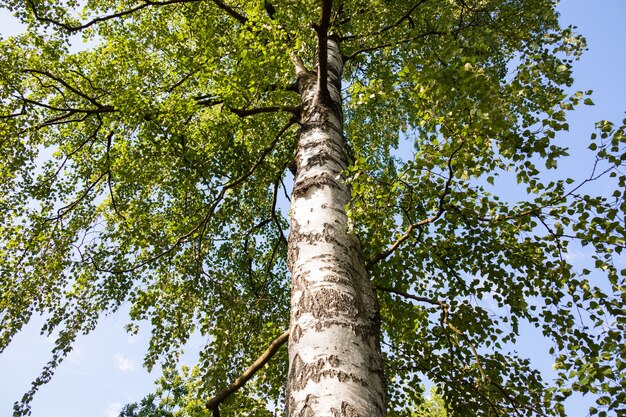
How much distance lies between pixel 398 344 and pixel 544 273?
6.84ft

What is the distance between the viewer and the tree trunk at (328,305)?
2.03m

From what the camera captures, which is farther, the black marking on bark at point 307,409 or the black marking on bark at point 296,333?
the black marking on bark at point 296,333

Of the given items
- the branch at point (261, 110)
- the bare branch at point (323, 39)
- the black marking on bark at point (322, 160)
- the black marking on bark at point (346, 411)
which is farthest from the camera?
the branch at point (261, 110)

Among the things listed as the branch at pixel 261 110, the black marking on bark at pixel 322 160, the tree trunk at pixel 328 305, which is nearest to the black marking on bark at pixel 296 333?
the tree trunk at pixel 328 305

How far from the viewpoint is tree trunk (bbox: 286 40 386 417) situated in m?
2.03

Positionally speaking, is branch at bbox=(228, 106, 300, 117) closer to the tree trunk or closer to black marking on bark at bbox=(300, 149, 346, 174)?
the tree trunk

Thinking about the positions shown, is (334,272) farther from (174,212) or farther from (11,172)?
(11,172)

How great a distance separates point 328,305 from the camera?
8.07 feet

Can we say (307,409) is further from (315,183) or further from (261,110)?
(261,110)

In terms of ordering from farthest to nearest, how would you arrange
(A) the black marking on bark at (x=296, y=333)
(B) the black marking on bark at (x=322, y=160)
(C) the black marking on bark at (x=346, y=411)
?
(B) the black marking on bark at (x=322, y=160), (A) the black marking on bark at (x=296, y=333), (C) the black marking on bark at (x=346, y=411)

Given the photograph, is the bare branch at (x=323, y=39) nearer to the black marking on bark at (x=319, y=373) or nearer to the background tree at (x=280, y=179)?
the background tree at (x=280, y=179)

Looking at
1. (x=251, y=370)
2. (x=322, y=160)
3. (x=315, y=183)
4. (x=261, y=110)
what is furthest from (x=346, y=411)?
(x=261, y=110)

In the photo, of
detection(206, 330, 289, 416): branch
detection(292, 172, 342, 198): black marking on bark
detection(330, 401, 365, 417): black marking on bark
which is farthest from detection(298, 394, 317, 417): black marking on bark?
detection(292, 172, 342, 198): black marking on bark

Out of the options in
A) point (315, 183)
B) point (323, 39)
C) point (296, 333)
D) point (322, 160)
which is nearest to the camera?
point (296, 333)
